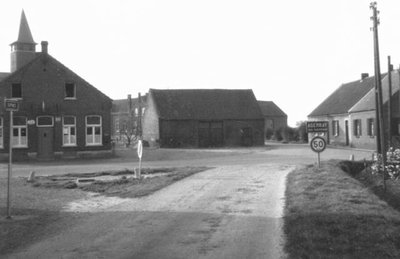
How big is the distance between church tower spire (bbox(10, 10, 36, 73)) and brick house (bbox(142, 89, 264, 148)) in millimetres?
14322

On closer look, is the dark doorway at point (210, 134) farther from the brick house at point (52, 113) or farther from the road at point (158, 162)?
the brick house at point (52, 113)

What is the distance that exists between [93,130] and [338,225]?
3007 cm

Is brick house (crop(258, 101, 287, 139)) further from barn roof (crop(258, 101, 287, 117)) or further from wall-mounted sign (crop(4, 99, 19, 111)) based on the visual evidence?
wall-mounted sign (crop(4, 99, 19, 111))

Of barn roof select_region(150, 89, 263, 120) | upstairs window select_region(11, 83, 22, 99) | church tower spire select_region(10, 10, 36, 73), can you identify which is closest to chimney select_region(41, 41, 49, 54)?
upstairs window select_region(11, 83, 22, 99)

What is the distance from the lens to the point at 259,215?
10211 millimetres

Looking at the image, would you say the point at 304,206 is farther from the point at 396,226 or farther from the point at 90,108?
the point at 90,108

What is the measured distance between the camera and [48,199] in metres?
14.0

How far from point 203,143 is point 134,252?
150 feet

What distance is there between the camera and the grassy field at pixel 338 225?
7.16 m

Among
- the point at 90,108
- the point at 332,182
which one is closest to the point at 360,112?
the point at 90,108

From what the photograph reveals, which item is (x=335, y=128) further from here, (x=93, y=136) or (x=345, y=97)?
(x=93, y=136)

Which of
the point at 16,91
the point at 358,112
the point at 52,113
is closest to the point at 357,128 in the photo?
the point at 358,112

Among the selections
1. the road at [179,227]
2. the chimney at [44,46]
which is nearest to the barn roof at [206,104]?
the chimney at [44,46]

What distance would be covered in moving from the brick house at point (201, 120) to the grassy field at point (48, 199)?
29.6 metres
